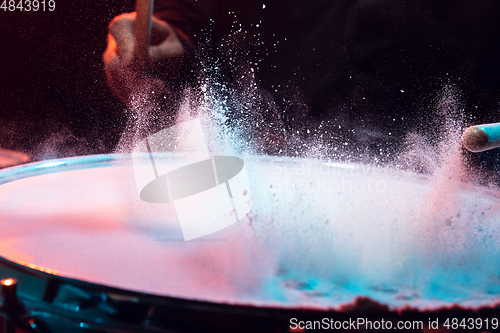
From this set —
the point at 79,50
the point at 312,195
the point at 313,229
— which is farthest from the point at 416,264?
the point at 79,50

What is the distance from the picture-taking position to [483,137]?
0.51 meters

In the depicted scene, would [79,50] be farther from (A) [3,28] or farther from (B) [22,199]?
(B) [22,199]

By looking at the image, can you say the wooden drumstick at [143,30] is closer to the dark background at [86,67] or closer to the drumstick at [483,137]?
the dark background at [86,67]

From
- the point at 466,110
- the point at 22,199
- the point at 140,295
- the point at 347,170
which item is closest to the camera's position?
the point at 140,295

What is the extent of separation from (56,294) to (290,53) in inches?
56.1

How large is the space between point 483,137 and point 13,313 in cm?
61

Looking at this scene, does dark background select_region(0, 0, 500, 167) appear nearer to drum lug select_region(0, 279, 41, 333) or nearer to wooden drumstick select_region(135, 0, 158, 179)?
wooden drumstick select_region(135, 0, 158, 179)

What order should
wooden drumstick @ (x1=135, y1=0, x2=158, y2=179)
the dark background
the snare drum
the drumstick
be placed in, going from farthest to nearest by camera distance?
the dark background → wooden drumstick @ (x1=135, y1=0, x2=158, y2=179) → the drumstick → the snare drum

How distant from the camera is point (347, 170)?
Answer: 978 mm

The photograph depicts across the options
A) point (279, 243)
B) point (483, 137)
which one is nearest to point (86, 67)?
point (279, 243)

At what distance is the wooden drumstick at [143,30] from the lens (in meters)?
1.16

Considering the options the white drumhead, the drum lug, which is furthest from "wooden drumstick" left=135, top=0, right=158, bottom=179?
the drum lug

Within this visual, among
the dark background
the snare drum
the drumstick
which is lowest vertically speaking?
the snare drum

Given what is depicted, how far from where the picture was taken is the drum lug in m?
0.31
